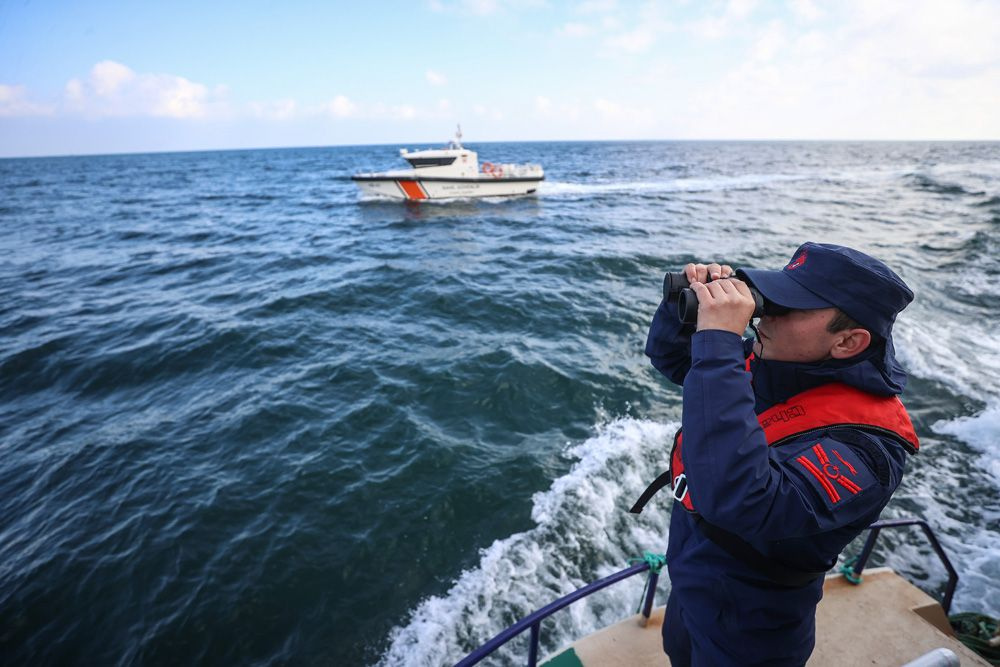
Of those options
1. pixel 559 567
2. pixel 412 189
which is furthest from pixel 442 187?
pixel 559 567

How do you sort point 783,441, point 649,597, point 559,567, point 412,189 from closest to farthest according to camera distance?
point 783,441
point 649,597
point 559,567
point 412,189

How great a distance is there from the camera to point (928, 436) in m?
6.41

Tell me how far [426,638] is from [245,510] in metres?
2.95

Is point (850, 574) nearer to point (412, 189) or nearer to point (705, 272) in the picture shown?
point (705, 272)

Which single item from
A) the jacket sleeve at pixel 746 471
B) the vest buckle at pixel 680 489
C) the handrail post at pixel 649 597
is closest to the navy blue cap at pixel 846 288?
the jacket sleeve at pixel 746 471

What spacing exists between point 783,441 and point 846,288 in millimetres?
586

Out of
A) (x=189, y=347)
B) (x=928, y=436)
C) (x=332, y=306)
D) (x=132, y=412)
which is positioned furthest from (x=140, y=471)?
(x=928, y=436)

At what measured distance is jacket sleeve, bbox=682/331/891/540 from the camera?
130 centimetres

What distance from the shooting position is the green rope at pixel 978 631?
11.1 ft

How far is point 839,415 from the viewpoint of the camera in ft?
5.00

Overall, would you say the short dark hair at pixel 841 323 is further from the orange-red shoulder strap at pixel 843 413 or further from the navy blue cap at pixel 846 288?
the orange-red shoulder strap at pixel 843 413

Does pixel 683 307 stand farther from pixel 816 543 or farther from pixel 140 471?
pixel 140 471

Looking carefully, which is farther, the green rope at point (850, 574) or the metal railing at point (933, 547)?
the green rope at point (850, 574)

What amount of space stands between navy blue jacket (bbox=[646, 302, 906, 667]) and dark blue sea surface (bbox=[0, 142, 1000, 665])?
9.76 feet
